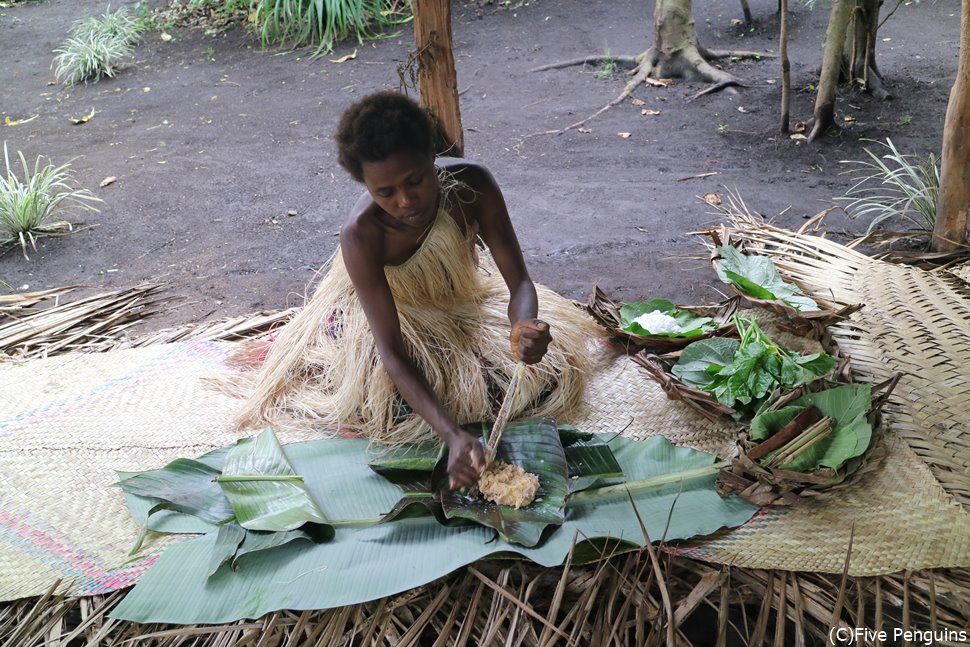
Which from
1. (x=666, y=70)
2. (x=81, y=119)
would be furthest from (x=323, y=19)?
(x=666, y=70)

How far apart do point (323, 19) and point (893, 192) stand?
467 cm

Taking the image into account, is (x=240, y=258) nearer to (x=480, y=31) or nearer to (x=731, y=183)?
(x=731, y=183)

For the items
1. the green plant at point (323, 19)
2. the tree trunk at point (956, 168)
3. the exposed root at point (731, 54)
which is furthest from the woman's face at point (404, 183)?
the green plant at point (323, 19)

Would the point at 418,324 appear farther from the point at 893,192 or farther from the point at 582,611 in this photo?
the point at 893,192

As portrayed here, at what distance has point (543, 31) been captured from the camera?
6047 mm

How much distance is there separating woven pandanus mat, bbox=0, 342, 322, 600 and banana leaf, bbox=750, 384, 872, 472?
1.30m

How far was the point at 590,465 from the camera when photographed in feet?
6.10

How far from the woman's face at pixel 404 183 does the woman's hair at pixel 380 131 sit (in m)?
0.02

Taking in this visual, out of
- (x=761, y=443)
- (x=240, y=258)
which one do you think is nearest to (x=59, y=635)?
(x=761, y=443)

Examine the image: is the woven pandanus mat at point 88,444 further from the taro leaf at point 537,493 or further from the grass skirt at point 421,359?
the taro leaf at point 537,493

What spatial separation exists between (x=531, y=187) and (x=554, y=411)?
212cm

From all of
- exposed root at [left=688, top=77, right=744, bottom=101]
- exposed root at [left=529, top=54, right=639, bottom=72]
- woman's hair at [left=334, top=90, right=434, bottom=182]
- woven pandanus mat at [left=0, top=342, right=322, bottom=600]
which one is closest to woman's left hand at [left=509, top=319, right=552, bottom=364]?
woman's hair at [left=334, top=90, right=434, bottom=182]

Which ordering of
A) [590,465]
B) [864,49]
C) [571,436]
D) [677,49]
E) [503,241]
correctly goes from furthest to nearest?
[677,49]
[864,49]
[503,241]
[571,436]
[590,465]

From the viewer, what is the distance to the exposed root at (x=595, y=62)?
17.6 feet
